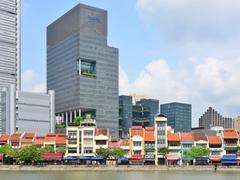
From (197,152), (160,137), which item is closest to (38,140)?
(160,137)

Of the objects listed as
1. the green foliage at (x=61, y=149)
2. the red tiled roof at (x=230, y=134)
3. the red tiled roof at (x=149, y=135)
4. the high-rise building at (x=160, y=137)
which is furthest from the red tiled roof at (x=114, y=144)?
the red tiled roof at (x=230, y=134)

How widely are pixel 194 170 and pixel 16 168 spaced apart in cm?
4329

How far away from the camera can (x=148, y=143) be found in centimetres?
14825

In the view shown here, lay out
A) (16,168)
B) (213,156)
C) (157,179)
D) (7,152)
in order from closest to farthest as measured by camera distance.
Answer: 1. (157,179)
2. (16,168)
3. (7,152)
4. (213,156)

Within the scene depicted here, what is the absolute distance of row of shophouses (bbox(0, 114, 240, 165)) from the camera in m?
147

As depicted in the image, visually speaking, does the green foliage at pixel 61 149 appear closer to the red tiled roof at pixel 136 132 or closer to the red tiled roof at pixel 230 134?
the red tiled roof at pixel 136 132

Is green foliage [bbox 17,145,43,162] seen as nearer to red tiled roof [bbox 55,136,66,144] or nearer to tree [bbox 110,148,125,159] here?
tree [bbox 110,148,125,159]

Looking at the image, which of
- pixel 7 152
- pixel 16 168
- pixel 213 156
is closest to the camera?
pixel 16 168

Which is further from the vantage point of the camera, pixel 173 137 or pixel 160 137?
pixel 173 137

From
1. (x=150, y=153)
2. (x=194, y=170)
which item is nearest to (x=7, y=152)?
(x=150, y=153)

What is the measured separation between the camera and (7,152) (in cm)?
13650

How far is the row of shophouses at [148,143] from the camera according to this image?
147 m

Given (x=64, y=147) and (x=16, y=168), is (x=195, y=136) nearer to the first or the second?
(x=64, y=147)

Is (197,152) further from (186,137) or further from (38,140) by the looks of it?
(38,140)
